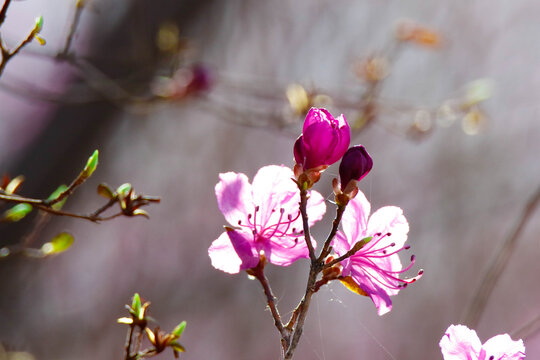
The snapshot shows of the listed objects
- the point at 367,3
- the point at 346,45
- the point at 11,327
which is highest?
the point at 367,3

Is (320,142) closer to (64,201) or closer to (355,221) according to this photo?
(355,221)

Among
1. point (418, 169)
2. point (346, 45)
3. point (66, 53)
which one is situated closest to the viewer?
point (66, 53)

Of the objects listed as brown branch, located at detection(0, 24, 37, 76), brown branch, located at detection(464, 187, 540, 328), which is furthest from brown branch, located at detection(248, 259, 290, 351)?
brown branch, located at detection(464, 187, 540, 328)

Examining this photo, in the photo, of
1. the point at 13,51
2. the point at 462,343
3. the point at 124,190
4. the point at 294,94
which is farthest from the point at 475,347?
the point at 294,94

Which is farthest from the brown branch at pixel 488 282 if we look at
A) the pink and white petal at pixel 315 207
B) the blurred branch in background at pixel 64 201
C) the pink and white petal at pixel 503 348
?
the blurred branch in background at pixel 64 201

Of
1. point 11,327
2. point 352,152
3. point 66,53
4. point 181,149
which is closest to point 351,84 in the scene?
point 181,149

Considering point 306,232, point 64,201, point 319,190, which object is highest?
point 306,232

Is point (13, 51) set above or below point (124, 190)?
above

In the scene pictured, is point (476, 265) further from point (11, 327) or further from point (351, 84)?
point (11, 327)
